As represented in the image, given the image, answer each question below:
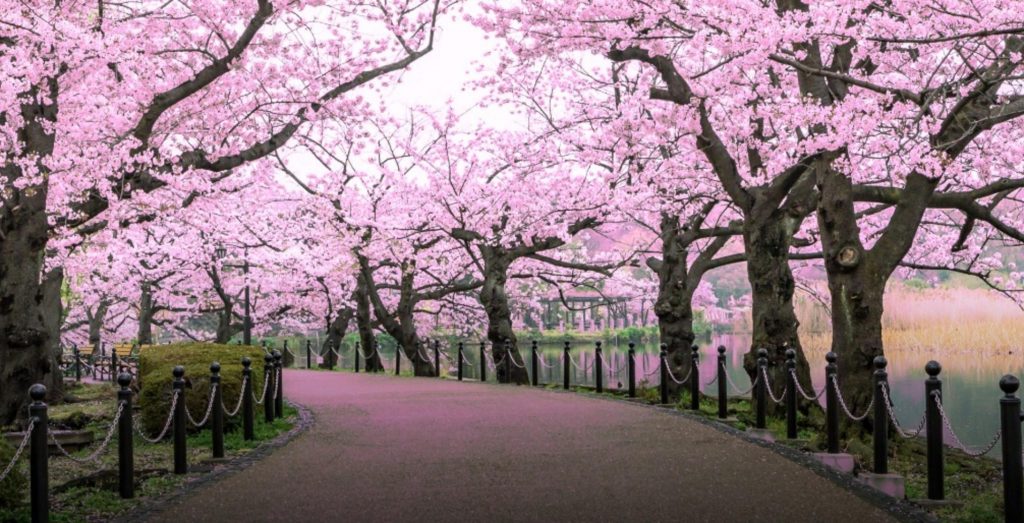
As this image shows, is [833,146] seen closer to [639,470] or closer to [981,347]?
[639,470]

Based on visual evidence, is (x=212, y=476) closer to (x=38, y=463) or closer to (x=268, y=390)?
(x=38, y=463)

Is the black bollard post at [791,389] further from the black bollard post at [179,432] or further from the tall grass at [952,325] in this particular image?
the tall grass at [952,325]

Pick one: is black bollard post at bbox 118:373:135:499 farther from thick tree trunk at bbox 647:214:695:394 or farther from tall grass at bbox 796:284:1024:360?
tall grass at bbox 796:284:1024:360

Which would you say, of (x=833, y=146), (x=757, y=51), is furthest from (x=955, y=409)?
(x=757, y=51)

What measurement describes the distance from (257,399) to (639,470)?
6.97 metres

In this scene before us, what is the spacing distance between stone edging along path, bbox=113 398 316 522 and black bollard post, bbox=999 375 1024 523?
6.45 metres

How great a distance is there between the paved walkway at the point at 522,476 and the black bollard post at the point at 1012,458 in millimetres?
896

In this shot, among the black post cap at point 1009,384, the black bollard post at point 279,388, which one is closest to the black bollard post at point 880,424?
the black post cap at point 1009,384

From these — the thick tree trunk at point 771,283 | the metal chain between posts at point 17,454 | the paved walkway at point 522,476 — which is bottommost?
the paved walkway at point 522,476

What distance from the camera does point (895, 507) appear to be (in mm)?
8516

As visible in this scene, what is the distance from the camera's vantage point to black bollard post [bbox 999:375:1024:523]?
7.38 meters

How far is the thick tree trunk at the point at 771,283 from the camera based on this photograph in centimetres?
1709

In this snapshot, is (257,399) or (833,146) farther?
(257,399)

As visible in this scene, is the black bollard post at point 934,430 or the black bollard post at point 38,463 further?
the black bollard post at point 934,430
